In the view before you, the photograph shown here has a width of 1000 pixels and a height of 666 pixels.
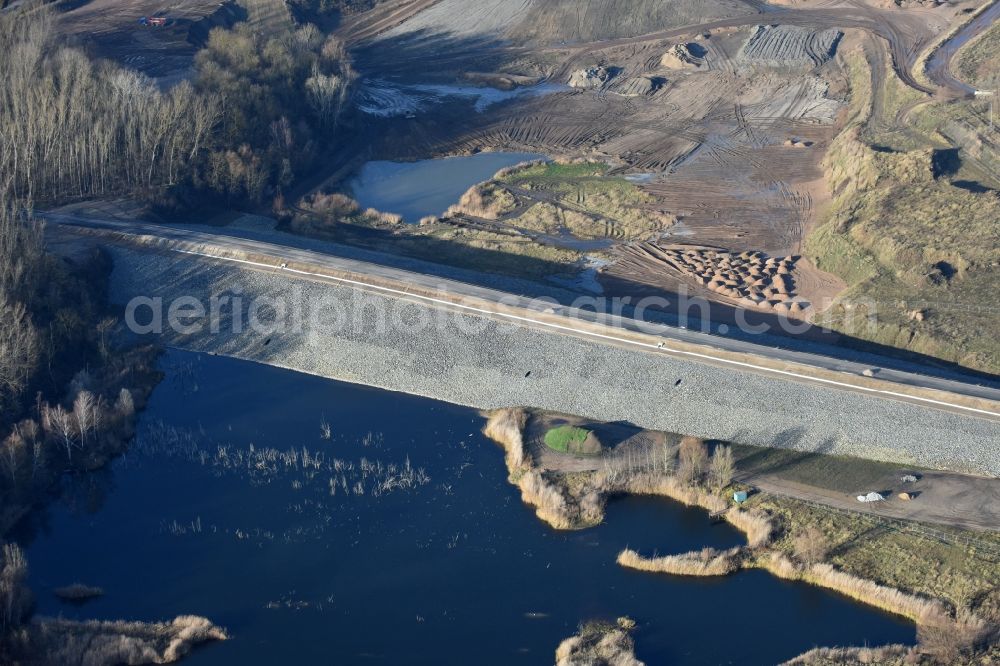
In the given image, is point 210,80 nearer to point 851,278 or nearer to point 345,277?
point 345,277

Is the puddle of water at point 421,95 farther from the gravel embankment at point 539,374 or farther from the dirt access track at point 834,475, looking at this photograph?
the dirt access track at point 834,475

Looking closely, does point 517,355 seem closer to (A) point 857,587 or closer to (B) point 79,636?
(A) point 857,587

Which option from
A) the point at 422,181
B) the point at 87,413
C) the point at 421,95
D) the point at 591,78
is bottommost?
the point at 87,413

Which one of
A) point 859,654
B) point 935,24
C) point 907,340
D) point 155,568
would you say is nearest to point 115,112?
point 155,568

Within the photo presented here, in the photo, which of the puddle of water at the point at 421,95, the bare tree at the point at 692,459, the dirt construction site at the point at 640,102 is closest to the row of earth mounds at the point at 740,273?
the dirt construction site at the point at 640,102

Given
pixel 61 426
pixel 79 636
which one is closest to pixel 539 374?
pixel 61 426

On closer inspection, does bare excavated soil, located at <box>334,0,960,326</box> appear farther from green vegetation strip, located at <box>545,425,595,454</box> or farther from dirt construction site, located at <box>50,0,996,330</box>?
green vegetation strip, located at <box>545,425,595,454</box>
